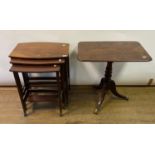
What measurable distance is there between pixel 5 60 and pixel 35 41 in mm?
525

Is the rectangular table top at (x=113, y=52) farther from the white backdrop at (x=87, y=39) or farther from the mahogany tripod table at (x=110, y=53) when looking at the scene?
the white backdrop at (x=87, y=39)

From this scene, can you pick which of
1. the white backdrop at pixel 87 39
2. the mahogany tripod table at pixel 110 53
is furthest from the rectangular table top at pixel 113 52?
the white backdrop at pixel 87 39

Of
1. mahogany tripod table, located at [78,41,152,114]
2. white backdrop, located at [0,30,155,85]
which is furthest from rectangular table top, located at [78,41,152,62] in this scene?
white backdrop, located at [0,30,155,85]

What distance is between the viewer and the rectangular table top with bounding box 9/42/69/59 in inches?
64.6

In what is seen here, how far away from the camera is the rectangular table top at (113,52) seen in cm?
162

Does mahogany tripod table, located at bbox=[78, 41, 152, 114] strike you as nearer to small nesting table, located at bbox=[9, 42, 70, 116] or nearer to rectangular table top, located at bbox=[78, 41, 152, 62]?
rectangular table top, located at bbox=[78, 41, 152, 62]

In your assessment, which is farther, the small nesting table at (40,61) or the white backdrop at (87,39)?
the white backdrop at (87,39)

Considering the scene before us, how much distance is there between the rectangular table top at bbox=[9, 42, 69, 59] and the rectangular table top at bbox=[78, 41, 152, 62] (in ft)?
0.64

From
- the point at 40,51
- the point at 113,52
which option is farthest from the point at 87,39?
the point at 40,51

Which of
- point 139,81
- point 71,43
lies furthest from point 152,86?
point 71,43

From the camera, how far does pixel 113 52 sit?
1748mm

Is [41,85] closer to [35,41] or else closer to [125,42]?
[35,41]

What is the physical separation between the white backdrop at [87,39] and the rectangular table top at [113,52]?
148mm

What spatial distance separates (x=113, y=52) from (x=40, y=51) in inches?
30.1
